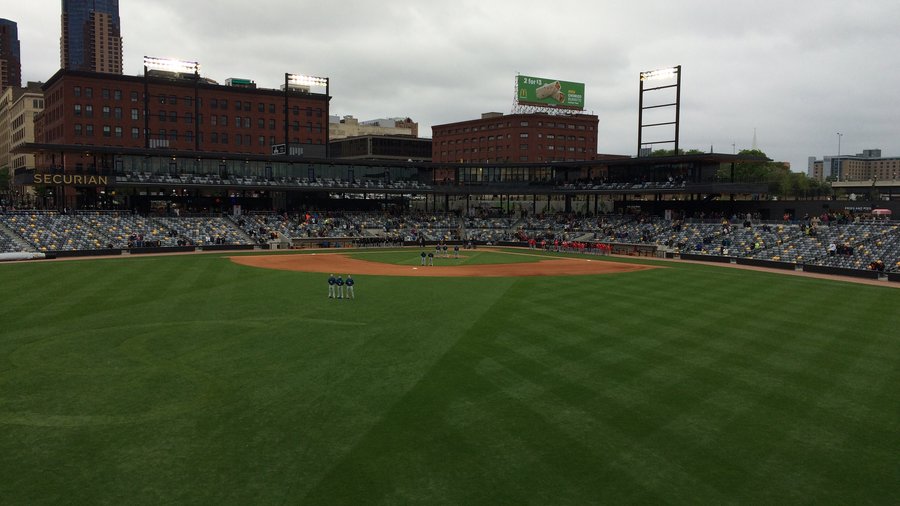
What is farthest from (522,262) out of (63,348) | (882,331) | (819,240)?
(63,348)

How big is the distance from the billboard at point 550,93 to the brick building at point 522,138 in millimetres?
24422

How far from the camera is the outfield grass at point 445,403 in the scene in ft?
36.3

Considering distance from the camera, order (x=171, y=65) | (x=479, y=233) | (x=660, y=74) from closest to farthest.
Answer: (x=660, y=74) < (x=479, y=233) < (x=171, y=65)

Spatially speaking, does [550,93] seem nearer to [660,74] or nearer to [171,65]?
[660,74]

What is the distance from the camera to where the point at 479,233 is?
82625 mm

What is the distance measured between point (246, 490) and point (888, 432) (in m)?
14.7

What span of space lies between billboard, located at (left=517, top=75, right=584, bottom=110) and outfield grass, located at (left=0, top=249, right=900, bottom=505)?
83468mm

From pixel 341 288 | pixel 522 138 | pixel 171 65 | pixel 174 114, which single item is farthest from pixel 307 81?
pixel 341 288

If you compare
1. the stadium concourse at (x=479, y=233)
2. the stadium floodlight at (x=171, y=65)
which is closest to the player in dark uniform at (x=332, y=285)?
the stadium concourse at (x=479, y=233)

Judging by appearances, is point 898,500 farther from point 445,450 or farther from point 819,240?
point 819,240

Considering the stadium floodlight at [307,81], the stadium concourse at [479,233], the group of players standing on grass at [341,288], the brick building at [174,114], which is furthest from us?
the brick building at [174,114]

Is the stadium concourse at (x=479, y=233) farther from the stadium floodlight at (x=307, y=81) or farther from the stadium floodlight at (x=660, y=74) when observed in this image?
the stadium floodlight at (x=307, y=81)

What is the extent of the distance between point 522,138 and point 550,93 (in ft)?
100

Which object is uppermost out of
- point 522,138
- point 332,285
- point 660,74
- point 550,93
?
point 550,93
